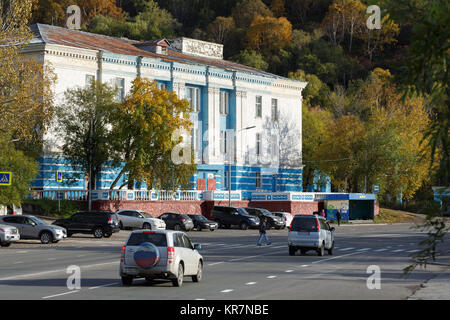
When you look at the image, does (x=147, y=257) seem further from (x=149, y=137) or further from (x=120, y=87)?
(x=120, y=87)

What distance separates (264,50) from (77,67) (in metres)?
70.8

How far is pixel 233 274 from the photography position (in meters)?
25.8

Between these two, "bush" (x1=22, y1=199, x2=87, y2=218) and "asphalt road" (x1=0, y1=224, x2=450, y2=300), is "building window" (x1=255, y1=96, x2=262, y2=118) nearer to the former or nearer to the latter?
"bush" (x1=22, y1=199, x2=87, y2=218)

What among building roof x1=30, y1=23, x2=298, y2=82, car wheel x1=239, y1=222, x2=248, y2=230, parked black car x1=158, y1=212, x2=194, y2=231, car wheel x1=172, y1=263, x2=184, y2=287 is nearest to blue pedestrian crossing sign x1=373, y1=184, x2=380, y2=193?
building roof x1=30, y1=23, x2=298, y2=82

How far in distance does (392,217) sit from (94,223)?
1821 inches

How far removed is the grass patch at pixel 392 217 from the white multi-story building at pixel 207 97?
9218 mm

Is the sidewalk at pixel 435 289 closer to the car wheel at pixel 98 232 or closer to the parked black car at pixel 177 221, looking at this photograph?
the car wheel at pixel 98 232

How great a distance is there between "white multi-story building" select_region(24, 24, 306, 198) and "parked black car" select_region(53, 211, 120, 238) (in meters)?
11.9

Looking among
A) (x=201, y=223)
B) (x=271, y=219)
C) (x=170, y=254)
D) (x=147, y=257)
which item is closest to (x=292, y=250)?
(x=170, y=254)

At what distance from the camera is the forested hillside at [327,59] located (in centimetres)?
8581

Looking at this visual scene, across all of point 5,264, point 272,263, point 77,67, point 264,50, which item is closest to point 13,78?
point 5,264

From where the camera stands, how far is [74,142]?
6056 cm

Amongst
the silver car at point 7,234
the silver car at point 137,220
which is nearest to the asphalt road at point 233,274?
the silver car at point 7,234

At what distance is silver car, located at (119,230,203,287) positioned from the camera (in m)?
21.4
